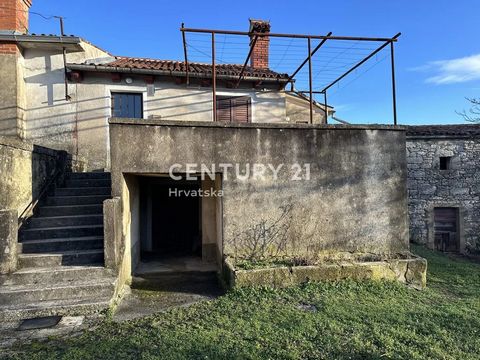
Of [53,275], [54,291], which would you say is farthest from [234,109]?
[54,291]

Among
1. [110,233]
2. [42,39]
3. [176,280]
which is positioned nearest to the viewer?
[110,233]

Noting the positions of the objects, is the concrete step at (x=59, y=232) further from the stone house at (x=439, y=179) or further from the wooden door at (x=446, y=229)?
the wooden door at (x=446, y=229)

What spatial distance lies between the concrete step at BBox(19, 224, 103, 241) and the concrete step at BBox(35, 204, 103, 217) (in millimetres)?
502

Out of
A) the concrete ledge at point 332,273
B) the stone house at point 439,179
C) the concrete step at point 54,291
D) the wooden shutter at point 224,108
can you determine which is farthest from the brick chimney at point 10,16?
the stone house at point 439,179

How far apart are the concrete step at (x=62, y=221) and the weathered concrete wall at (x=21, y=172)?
34cm

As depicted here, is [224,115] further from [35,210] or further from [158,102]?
[35,210]

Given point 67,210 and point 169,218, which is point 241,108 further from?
point 67,210

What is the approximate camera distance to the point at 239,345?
325cm

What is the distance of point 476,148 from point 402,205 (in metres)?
8.18

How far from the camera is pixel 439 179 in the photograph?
11492mm

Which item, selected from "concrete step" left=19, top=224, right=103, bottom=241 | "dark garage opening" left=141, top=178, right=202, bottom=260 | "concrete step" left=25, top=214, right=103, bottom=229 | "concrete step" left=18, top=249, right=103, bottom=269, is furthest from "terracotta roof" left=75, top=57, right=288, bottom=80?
"concrete step" left=18, top=249, right=103, bottom=269

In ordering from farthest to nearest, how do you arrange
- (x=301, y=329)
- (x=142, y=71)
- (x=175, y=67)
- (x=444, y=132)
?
1. (x=444, y=132)
2. (x=175, y=67)
3. (x=142, y=71)
4. (x=301, y=329)

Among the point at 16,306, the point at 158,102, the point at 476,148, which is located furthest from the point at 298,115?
the point at 16,306

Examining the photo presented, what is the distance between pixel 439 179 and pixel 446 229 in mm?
2015
